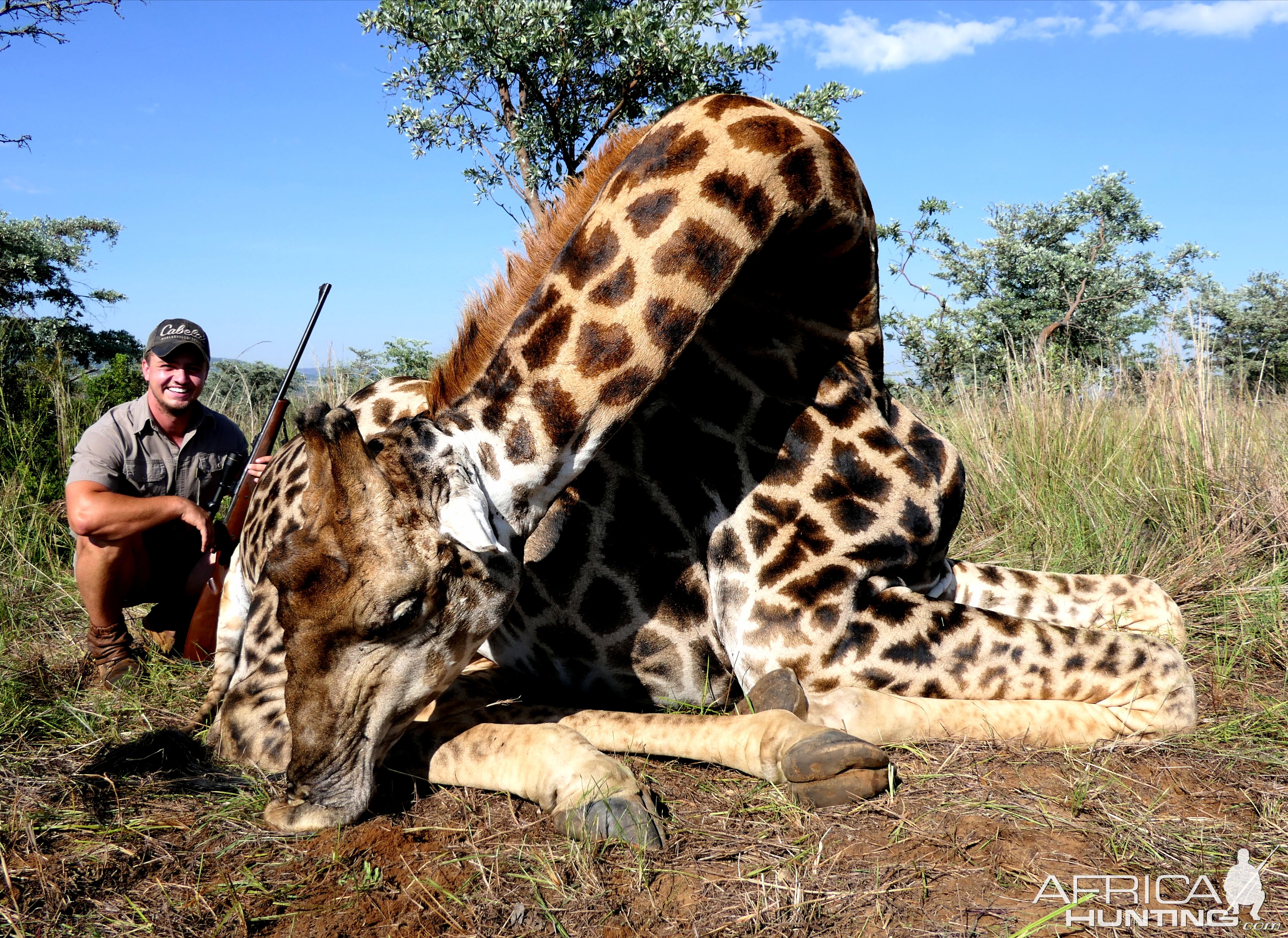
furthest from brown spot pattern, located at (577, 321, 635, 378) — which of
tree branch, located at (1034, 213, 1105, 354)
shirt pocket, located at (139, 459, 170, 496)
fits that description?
tree branch, located at (1034, 213, 1105, 354)

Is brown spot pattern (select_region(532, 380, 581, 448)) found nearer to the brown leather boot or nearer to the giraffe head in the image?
the giraffe head

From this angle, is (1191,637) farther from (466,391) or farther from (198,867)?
(198,867)

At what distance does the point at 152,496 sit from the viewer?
4.89m

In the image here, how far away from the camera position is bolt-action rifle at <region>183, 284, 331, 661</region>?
Answer: 446 centimetres

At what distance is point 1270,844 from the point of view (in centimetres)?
232

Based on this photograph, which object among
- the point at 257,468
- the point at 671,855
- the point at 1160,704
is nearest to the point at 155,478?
the point at 257,468

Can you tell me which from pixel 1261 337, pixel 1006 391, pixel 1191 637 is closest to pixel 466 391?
pixel 1191 637

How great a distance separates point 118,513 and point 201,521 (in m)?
0.40

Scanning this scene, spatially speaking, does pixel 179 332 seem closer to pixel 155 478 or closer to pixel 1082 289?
pixel 155 478

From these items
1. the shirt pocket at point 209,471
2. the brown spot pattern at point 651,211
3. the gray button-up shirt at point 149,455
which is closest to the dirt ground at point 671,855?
the brown spot pattern at point 651,211

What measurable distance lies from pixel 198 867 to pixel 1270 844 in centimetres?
286

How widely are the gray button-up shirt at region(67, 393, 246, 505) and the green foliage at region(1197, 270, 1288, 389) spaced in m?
15.2

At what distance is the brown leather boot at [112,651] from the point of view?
420 cm

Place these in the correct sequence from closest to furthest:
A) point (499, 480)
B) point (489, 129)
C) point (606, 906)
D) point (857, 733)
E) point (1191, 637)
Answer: point (606, 906) → point (499, 480) → point (857, 733) → point (1191, 637) → point (489, 129)
